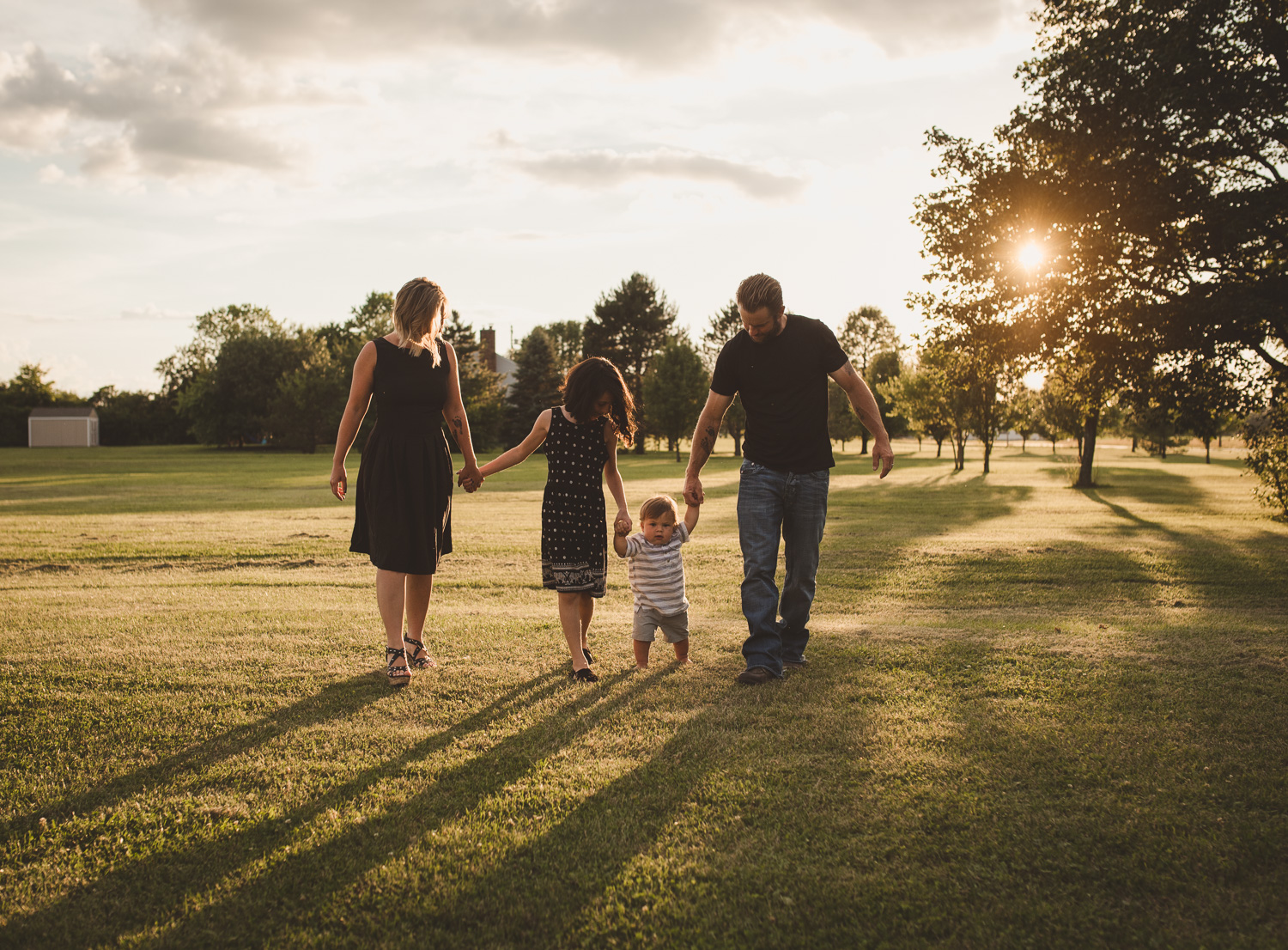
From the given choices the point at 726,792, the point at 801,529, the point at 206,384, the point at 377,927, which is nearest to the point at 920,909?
the point at 726,792

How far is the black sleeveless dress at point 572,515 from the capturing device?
4.85 metres

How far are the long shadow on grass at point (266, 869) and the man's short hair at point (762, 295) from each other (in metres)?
2.75

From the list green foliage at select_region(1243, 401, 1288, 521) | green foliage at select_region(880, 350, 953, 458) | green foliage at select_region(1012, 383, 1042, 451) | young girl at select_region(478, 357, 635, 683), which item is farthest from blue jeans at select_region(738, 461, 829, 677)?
green foliage at select_region(880, 350, 953, 458)

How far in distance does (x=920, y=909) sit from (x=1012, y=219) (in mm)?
16729

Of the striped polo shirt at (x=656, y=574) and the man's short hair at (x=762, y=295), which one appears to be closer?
the man's short hair at (x=762, y=295)

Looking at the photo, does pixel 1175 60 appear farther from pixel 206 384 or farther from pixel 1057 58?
pixel 206 384

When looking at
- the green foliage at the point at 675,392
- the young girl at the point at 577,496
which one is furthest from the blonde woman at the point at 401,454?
the green foliage at the point at 675,392

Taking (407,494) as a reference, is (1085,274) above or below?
above

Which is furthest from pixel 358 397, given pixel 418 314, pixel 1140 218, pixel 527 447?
pixel 1140 218

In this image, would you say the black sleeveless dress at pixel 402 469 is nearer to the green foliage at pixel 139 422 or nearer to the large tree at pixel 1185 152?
the large tree at pixel 1185 152

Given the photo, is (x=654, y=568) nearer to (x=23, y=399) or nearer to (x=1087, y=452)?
(x=1087, y=452)

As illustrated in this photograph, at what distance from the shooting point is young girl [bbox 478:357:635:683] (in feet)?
15.9

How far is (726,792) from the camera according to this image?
3242 mm

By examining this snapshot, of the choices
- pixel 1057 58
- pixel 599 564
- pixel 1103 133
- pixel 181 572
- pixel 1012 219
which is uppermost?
pixel 1057 58
